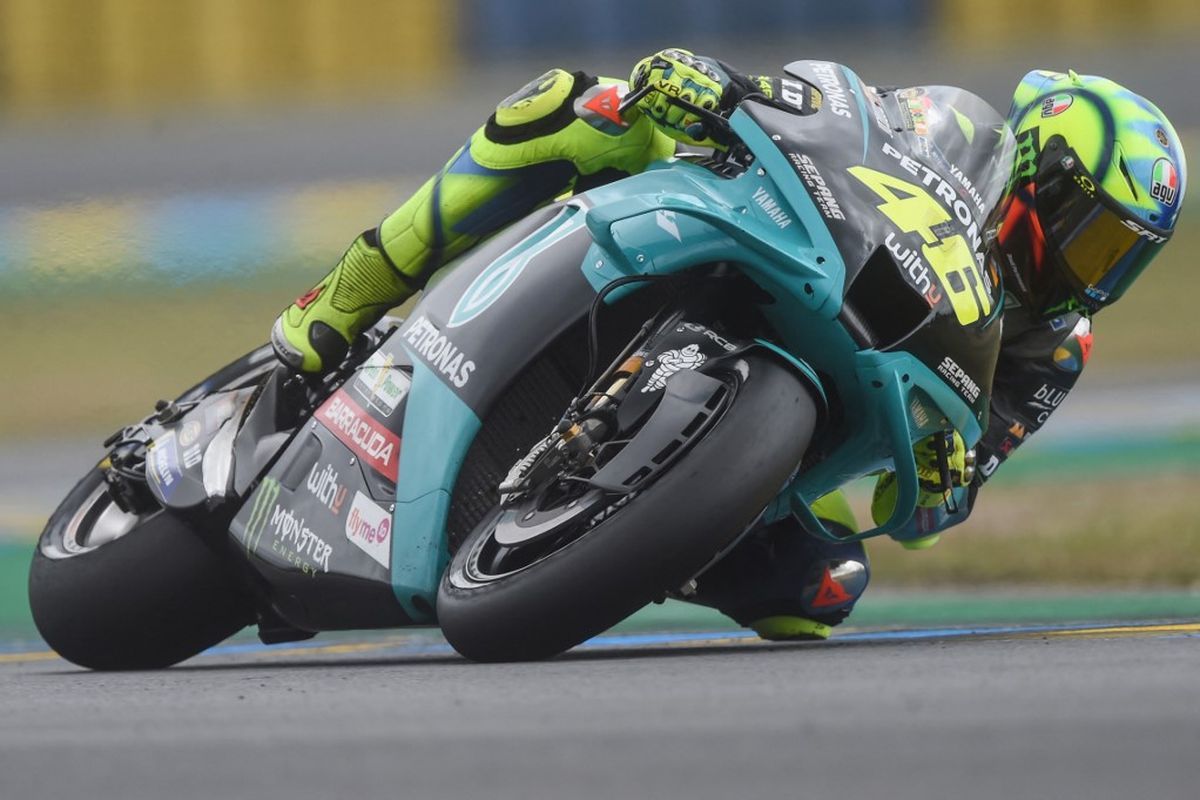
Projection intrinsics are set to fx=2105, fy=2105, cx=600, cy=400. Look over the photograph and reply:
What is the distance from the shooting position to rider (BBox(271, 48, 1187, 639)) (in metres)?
4.07

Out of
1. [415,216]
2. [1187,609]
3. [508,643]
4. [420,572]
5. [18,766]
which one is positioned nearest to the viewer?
[18,766]

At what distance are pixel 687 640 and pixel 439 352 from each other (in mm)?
1275

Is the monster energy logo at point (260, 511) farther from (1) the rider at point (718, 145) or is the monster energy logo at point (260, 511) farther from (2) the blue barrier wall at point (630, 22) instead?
(2) the blue barrier wall at point (630, 22)

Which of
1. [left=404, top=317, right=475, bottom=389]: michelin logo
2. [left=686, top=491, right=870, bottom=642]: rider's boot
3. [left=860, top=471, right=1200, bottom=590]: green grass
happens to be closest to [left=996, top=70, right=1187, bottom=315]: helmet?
[left=686, top=491, right=870, bottom=642]: rider's boot

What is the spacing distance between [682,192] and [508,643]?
0.88m

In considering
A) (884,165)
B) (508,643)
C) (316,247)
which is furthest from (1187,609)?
(316,247)

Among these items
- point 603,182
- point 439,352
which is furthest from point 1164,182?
point 439,352

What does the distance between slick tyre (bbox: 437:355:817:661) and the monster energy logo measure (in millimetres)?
851

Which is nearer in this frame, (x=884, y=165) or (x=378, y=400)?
(x=884, y=165)

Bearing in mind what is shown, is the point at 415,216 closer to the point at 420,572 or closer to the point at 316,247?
the point at 420,572

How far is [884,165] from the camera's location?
384 centimetres

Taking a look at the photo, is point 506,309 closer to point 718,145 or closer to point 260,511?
point 718,145

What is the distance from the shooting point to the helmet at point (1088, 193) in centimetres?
415

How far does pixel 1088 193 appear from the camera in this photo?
13.7 feet
